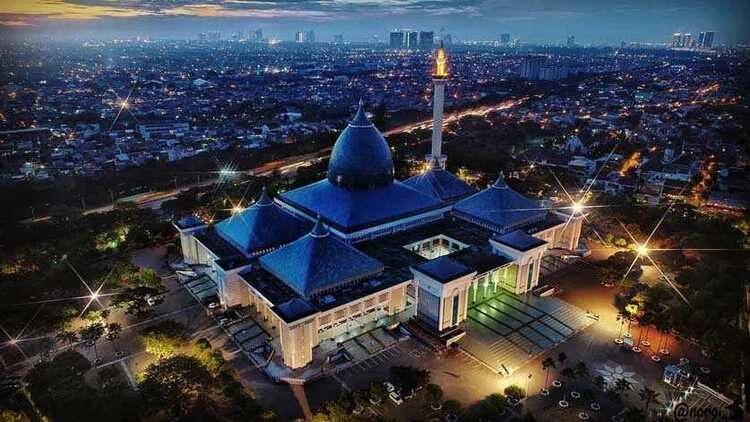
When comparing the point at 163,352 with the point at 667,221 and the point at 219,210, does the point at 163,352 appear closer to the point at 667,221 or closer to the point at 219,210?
the point at 219,210

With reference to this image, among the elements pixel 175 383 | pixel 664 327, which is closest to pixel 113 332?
pixel 175 383

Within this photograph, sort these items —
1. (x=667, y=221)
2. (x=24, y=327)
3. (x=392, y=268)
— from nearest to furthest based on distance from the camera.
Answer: (x=24, y=327)
(x=392, y=268)
(x=667, y=221)

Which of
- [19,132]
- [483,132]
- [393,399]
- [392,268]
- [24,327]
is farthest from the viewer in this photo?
[483,132]

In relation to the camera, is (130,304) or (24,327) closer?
(24,327)

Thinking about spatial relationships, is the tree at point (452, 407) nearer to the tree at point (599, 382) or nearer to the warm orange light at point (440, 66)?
the tree at point (599, 382)

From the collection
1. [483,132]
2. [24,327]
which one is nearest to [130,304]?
[24,327]
